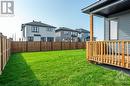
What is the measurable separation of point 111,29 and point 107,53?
3201 mm

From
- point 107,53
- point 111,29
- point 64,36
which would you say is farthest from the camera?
point 64,36

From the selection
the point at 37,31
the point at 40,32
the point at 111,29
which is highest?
the point at 37,31

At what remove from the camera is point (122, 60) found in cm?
624

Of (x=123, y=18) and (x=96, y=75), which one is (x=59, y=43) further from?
(x=96, y=75)

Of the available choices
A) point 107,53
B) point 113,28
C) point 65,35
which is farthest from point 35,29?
point 107,53

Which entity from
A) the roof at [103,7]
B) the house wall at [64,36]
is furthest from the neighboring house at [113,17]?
the house wall at [64,36]

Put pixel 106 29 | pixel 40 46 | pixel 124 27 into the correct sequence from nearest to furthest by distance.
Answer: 1. pixel 124 27
2. pixel 106 29
3. pixel 40 46

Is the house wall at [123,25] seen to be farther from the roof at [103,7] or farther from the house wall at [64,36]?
the house wall at [64,36]

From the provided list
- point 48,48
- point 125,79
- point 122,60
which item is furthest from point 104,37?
point 48,48

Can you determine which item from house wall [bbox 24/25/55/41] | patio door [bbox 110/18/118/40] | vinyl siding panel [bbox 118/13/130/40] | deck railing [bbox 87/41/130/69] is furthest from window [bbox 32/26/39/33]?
deck railing [bbox 87/41/130/69]

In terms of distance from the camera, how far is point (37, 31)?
35562 mm

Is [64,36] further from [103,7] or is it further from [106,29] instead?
[103,7]

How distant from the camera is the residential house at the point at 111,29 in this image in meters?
7.29

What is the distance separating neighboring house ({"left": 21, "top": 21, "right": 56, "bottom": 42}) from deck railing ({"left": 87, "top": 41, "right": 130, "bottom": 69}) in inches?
1036
